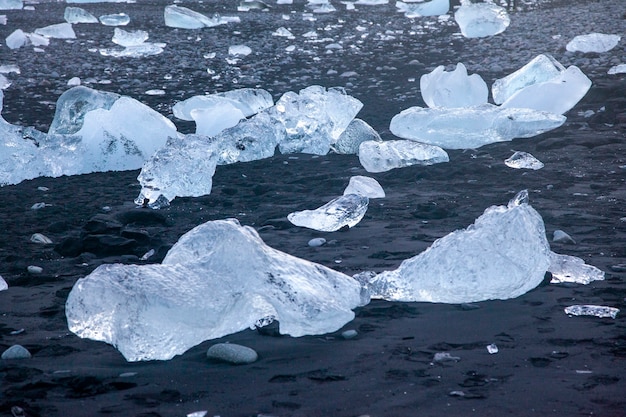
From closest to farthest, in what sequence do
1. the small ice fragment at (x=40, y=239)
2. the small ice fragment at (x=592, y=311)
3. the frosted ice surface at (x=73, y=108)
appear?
1. the small ice fragment at (x=592, y=311)
2. the small ice fragment at (x=40, y=239)
3. the frosted ice surface at (x=73, y=108)

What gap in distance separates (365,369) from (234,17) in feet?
32.5

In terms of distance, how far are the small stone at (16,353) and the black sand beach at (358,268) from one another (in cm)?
3

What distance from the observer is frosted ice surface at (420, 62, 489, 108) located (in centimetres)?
561

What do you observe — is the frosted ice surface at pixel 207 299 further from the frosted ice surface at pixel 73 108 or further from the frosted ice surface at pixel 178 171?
the frosted ice surface at pixel 73 108

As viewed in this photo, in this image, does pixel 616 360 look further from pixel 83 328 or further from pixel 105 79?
pixel 105 79

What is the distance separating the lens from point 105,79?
7.42 metres

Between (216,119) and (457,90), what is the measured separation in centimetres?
180

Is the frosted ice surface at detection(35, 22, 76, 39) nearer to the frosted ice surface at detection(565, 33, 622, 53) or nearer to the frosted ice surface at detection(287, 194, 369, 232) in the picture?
the frosted ice surface at detection(565, 33, 622, 53)

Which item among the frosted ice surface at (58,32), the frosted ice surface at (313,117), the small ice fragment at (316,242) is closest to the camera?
the small ice fragment at (316,242)

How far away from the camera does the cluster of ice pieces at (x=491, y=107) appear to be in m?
4.84

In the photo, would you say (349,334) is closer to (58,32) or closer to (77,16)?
(58,32)

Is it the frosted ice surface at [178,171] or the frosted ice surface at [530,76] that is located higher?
the frosted ice surface at [530,76]

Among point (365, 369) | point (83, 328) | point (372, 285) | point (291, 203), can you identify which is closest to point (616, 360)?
point (365, 369)

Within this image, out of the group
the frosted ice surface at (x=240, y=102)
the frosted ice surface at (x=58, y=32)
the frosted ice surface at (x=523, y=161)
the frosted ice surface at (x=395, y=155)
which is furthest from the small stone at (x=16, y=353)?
the frosted ice surface at (x=58, y=32)
